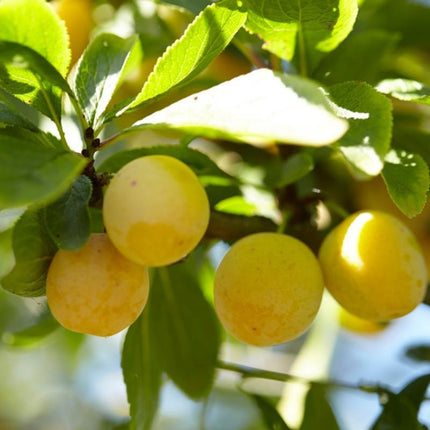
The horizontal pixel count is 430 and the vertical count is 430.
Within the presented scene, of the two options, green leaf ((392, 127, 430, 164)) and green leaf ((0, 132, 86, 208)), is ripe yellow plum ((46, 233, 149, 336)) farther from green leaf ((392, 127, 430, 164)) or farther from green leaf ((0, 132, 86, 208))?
green leaf ((392, 127, 430, 164))

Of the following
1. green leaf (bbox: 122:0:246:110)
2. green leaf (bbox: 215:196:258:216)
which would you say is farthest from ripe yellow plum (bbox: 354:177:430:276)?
green leaf (bbox: 122:0:246:110)

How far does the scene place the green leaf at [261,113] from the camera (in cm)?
60

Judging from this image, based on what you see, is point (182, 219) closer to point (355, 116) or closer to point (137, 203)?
point (137, 203)

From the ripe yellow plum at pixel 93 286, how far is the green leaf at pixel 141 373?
0.78ft

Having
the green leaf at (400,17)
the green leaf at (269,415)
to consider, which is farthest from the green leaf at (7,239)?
the green leaf at (400,17)

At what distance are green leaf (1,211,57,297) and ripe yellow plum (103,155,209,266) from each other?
0.11m

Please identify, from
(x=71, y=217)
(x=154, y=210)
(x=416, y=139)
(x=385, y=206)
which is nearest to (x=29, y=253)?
(x=71, y=217)

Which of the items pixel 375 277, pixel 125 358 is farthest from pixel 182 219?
pixel 125 358

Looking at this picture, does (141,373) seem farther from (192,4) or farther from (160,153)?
(192,4)

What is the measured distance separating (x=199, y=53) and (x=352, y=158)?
0.20 meters

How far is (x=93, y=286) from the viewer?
31.4 inches

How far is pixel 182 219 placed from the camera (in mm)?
726

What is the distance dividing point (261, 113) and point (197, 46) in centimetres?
20

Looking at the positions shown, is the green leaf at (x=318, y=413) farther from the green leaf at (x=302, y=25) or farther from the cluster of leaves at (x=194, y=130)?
the green leaf at (x=302, y=25)
